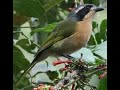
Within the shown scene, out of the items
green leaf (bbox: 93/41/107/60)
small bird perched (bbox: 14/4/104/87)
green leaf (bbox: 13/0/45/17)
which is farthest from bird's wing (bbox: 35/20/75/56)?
green leaf (bbox: 93/41/107/60)

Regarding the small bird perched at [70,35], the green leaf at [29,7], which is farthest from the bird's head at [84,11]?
the green leaf at [29,7]

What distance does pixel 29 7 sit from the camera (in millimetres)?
2082

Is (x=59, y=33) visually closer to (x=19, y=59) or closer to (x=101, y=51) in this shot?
(x=19, y=59)

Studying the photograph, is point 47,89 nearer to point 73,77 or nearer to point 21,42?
point 73,77

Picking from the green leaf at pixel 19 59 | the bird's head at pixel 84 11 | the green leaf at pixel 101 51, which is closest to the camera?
the green leaf at pixel 101 51

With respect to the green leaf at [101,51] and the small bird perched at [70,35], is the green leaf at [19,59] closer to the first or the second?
the small bird perched at [70,35]

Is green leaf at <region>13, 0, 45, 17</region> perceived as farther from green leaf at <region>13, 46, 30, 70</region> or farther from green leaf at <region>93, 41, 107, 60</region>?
green leaf at <region>93, 41, 107, 60</region>

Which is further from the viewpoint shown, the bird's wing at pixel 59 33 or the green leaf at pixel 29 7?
the green leaf at pixel 29 7

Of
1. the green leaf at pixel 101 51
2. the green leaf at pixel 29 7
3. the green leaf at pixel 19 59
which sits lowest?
the green leaf at pixel 19 59

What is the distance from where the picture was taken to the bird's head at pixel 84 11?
1.82 m

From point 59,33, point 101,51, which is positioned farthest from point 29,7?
point 101,51

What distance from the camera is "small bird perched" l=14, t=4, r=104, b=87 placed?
1850 mm
